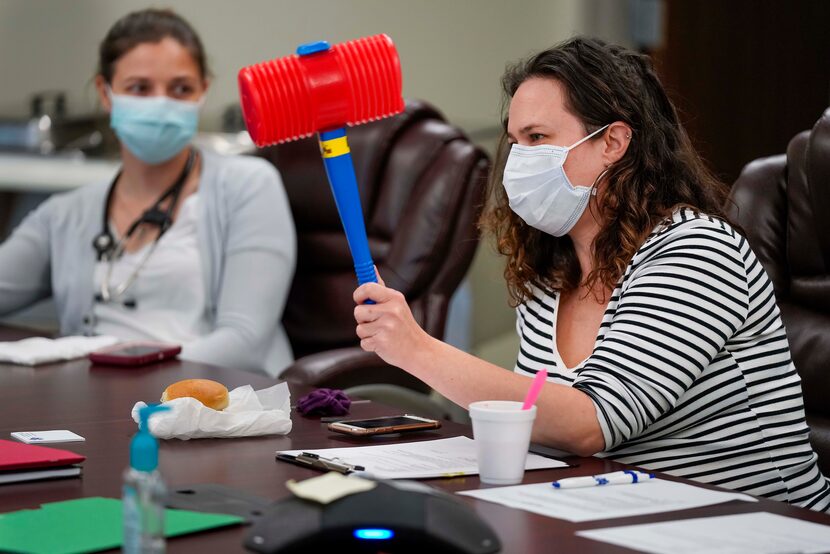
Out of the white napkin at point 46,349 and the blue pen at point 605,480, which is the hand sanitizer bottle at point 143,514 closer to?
the blue pen at point 605,480

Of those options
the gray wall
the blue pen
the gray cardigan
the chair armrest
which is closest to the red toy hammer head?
the blue pen

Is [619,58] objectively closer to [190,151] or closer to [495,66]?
[190,151]

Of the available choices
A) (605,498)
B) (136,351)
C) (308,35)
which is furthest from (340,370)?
(308,35)

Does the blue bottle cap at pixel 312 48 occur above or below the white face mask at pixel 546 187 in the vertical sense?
above

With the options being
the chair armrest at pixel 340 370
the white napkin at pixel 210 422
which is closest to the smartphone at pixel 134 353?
the chair armrest at pixel 340 370

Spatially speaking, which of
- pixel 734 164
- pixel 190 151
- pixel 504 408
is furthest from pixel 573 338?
pixel 734 164

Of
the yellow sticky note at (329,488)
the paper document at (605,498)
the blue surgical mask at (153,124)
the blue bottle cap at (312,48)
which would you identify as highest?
the blue surgical mask at (153,124)

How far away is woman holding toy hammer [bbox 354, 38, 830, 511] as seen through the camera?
1416 millimetres

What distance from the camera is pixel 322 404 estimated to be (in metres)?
1.58

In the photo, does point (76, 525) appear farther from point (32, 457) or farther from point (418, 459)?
point (418, 459)

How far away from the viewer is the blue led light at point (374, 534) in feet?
2.98

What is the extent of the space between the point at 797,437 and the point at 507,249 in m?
0.56

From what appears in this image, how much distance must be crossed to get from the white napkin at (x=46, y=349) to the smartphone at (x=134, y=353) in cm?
3

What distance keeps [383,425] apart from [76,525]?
0.53m
